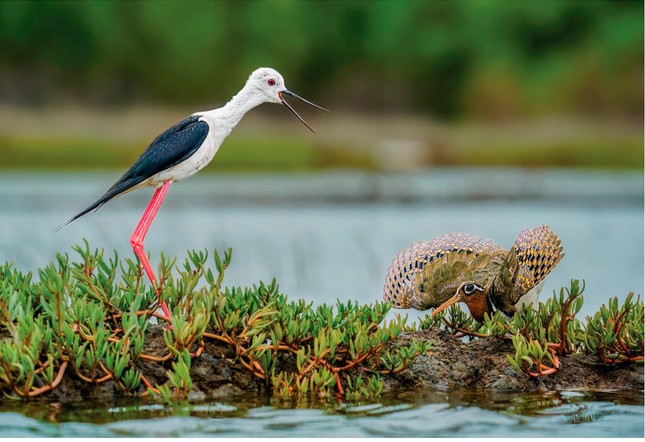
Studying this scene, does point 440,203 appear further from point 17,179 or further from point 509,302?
point 509,302

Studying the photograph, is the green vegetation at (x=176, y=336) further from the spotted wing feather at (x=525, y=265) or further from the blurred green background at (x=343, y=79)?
the blurred green background at (x=343, y=79)

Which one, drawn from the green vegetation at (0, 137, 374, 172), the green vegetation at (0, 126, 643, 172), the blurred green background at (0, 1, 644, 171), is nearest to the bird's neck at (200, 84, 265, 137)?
the green vegetation at (0, 126, 643, 172)

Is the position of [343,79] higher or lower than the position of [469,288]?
higher

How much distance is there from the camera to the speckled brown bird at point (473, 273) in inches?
246

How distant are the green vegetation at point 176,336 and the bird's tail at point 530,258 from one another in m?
0.65

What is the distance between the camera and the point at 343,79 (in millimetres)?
27516

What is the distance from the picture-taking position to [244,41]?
2777 cm

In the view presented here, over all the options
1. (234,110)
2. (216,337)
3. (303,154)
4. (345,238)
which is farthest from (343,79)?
(216,337)

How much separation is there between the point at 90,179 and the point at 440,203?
27.8 feet

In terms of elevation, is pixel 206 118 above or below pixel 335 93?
below

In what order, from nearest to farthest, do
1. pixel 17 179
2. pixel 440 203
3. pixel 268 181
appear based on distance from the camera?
pixel 440 203
pixel 268 181
pixel 17 179

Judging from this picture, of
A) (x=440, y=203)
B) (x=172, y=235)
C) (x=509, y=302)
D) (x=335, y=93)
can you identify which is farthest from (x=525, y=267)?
(x=335, y=93)

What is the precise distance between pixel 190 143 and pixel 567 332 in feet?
6.93

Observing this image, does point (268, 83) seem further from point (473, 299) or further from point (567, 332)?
point (567, 332)
